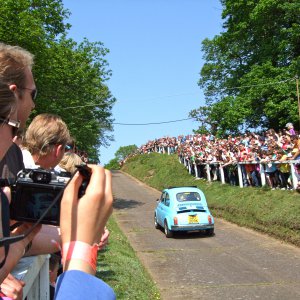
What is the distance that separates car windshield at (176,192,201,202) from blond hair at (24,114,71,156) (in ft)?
51.0

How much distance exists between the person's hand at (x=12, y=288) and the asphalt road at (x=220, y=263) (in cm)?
550

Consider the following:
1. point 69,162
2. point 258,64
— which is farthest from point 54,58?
point 69,162

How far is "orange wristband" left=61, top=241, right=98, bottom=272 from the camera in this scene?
1.32m

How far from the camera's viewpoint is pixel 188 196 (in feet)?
60.9

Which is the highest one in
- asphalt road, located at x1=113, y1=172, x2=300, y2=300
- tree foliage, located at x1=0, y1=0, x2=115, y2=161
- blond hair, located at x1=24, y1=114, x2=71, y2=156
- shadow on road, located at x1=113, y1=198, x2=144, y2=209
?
tree foliage, located at x1=0, y1=0, x2=115, y2=161

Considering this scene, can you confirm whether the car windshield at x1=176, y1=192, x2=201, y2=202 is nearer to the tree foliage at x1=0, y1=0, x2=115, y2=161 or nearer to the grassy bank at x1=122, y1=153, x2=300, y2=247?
the grassy bank at x1=122, y1=153, x2=300, y2=247

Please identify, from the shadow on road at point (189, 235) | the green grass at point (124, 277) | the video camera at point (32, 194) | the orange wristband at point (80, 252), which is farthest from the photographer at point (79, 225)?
the shadow on road at point (189, 235)

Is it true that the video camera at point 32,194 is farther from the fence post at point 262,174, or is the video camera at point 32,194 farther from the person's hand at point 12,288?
the fence post at point 262,174

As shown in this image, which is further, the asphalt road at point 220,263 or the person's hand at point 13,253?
the asphalt road at point 220,263

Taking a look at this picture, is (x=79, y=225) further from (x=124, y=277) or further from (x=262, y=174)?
(x=262, y=174)

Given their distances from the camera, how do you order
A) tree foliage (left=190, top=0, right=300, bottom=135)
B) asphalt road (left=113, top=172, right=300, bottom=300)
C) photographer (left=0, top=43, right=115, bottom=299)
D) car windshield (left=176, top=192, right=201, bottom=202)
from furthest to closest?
1. tree foliage (left=190, top=0, right=300, bottom=135)
2. car windshield (left=176, top=192, right=201, bottom=202)
3. asphalt road (left=113, top=172, right=300, bottom=300)
4. photographer (left=0, top=43, right=115, bottom=299)

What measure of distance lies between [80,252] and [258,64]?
31.5 m

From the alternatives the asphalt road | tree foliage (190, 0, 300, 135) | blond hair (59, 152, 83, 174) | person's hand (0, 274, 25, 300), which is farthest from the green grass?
tree foliage (190, 0, 300, 135)

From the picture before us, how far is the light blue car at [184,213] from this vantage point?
1702cm
